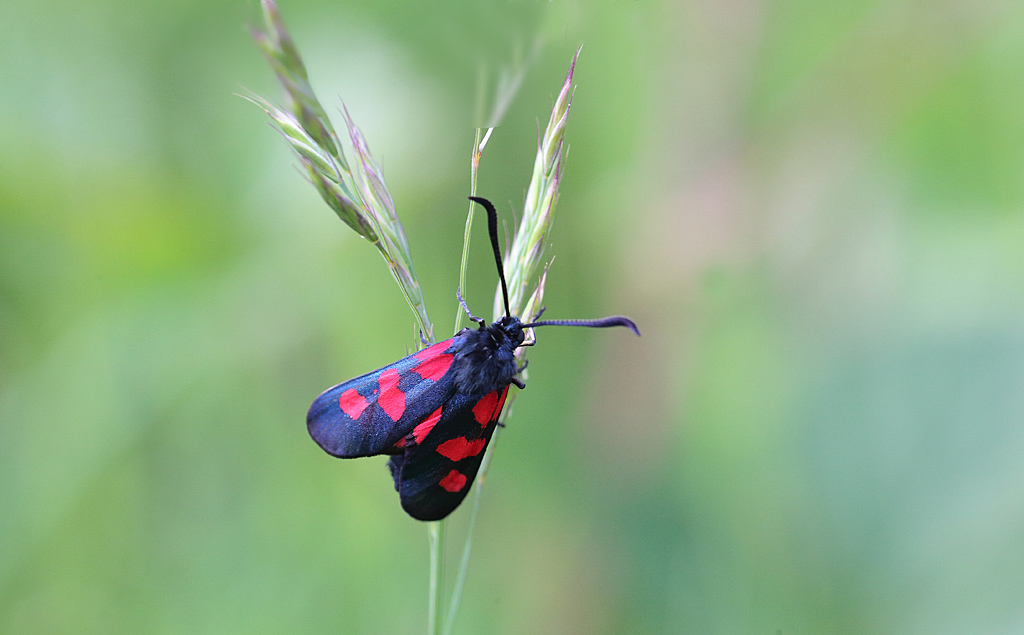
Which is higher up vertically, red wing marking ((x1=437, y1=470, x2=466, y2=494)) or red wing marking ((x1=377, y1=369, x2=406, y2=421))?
red wing marking ((x1=377, y1=369, x2=406, y2=421))

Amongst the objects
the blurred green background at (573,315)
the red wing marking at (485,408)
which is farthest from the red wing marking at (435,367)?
the blurred green background at (573,315)

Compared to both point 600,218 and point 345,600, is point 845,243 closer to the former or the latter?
point 600,218

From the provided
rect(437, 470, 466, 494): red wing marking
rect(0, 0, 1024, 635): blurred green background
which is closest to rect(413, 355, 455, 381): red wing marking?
rect(437, 470, 466, 494): red wing marking

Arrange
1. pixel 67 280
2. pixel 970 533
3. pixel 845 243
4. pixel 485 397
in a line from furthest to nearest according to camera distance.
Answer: pixel 845 243, pixel 67 280, pixel 970 533, pixel 485 397

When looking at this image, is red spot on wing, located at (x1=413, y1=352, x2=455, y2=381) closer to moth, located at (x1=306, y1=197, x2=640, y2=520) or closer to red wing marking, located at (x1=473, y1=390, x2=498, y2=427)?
moth, located at (x1=306, y1=197, x2=640, y2=520)

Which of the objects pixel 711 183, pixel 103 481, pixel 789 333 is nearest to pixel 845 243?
pixel 789 333

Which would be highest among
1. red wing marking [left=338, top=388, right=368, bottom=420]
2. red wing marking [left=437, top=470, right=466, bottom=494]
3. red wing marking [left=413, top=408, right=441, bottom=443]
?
red wing marking [left=338, top=388, right=368, bottom=420]

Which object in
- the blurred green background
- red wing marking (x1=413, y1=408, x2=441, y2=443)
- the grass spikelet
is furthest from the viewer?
the blurred green background

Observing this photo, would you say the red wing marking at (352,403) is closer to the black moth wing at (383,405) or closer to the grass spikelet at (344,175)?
the black moth wing at (383,405)
